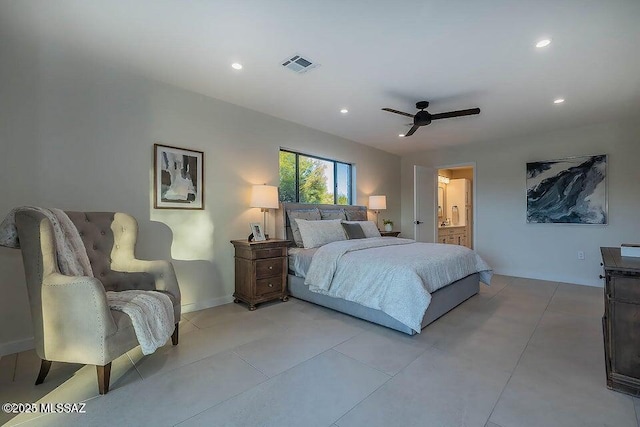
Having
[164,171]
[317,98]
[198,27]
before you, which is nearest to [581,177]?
[317,98]

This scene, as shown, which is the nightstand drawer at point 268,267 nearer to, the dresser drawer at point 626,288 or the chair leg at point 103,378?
the chair leg at point 103,378

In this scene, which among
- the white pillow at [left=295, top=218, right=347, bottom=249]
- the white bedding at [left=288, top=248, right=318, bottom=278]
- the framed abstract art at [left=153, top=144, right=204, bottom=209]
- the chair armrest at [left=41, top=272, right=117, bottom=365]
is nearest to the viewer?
the chair armrest at [left=41, top=272, right=117, bottom=365]

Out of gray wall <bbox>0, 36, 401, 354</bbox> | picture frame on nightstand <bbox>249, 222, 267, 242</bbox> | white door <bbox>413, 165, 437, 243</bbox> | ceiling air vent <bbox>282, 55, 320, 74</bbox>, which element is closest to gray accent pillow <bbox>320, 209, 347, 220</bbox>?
gray wall <bbox>0, 36, 401, 354</bbox>

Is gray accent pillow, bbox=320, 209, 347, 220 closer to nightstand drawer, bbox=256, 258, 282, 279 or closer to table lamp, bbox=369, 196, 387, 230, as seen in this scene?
table lamp, bbox=369, 196, 387, 230

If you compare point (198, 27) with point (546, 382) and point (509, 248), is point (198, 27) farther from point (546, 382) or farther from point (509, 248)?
point (509, 248)

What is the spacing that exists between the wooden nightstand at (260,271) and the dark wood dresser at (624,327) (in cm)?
288

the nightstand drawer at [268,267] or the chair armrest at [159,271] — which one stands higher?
the chair armrest at [159,271]

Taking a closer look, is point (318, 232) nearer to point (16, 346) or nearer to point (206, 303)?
point (206, 303)

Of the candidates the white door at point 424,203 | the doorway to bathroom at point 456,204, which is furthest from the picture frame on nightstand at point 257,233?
the doorway to bathroom at point 456,204

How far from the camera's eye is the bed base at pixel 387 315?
8.96ft

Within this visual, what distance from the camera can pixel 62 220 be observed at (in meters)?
2.06

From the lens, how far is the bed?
2537mm

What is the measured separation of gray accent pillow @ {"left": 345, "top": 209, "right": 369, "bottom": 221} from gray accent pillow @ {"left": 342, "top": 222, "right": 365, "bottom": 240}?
0.54 m

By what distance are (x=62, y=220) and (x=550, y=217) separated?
628 centimetres
